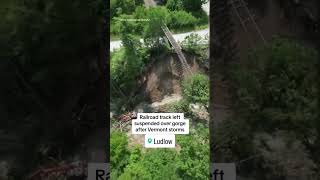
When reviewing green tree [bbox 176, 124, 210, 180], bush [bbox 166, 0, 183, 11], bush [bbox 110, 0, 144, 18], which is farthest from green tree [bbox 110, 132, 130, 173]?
bush [bbox 166, 0, 183, 11]

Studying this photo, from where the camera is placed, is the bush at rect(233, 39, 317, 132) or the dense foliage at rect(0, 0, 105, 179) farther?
the dense foliage at rect(0, 0, 105, 179)

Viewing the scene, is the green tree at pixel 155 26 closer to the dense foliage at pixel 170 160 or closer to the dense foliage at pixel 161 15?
the dense foliage at pixel 161 15

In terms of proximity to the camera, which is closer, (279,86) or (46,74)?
(279,86)

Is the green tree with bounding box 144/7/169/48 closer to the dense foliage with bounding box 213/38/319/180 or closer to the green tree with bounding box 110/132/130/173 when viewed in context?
the dense foliage with bounding box 213/38/319/180

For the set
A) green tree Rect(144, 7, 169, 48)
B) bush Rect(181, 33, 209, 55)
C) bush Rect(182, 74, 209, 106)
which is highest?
green tree Rect(144, 7, 169, 48)

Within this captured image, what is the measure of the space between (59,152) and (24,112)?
453mm

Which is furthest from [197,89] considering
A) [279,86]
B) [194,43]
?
[279,86]

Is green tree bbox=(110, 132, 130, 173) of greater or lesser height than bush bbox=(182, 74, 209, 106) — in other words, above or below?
below

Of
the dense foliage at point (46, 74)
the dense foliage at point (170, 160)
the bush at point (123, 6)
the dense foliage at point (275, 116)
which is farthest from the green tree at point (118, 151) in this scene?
the bush at point (123, 6)

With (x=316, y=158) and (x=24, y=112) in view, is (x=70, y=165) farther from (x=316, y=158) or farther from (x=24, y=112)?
(x=316, y=158)

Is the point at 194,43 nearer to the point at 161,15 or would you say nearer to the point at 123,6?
the point at 161,15

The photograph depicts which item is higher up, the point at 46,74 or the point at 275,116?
the point at 46,74

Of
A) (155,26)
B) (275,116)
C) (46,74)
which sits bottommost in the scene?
(275,116)

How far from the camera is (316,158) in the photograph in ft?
15.8
